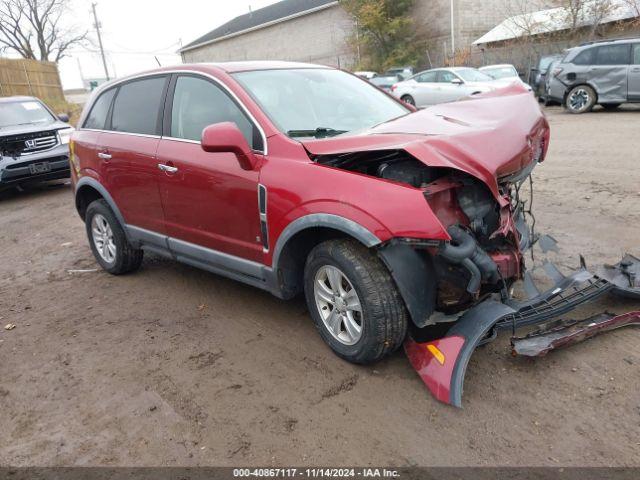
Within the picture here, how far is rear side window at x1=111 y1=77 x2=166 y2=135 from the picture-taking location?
4320 mm

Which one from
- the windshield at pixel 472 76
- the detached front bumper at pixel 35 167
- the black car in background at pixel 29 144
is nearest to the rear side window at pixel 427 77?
the windshield at pixel 472 76

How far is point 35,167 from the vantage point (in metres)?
9.36

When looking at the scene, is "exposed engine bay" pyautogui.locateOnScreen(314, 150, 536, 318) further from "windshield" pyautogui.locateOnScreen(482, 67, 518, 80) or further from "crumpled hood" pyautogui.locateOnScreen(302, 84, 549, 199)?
"windshield" pyautogui.locateOnScreen(482, 67, 518, 80)

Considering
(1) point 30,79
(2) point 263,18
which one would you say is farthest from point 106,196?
(2) point 263,18

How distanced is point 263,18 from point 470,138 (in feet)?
148

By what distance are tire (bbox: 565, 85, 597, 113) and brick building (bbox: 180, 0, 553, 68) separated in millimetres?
16611

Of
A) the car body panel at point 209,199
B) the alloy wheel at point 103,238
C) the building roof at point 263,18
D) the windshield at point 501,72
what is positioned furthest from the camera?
the building roof at point 263,18

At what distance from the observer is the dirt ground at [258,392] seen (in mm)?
2557

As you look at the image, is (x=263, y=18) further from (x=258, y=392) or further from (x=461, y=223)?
(x=258, y=392)

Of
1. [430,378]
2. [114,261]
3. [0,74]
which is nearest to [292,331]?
[430,378]

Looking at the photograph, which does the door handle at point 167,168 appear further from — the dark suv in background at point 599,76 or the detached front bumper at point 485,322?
the dark suv in background at point 599,76

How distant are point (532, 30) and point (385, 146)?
2677cm

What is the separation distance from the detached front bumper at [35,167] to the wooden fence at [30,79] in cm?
1584

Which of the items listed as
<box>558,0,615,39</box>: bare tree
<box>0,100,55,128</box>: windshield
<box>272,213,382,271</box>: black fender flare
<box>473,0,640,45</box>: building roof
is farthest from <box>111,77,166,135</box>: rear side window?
<box>558,0,615,39</box>: bare tree
